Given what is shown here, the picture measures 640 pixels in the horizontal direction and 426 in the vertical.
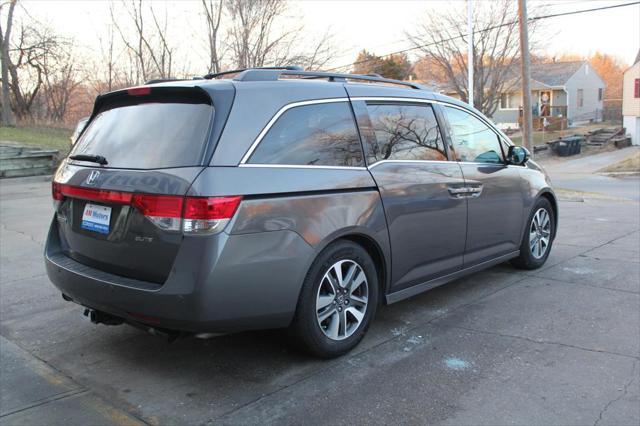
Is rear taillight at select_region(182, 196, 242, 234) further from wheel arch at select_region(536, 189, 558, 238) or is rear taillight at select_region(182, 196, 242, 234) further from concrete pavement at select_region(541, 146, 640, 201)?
concrete pavement at select_region(541, 146, 640, 201)

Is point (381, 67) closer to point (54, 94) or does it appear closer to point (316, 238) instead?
point (54, 94)

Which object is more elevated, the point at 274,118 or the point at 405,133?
the point at 274,118

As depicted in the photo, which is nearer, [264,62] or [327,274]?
[327,274]

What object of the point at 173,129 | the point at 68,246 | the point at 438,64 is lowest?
the point at 68,246

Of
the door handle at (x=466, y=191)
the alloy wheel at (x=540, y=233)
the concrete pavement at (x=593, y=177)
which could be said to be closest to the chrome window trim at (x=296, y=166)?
the door handle at (x=466, y=191)

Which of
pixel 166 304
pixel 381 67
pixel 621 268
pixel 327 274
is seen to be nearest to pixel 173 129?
pixel 166 304

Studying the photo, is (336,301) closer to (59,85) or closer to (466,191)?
(466,191)

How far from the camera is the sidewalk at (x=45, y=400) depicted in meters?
3.04

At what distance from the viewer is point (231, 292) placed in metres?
3.12

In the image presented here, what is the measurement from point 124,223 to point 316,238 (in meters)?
1.15

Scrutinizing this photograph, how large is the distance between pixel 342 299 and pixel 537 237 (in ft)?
10.2

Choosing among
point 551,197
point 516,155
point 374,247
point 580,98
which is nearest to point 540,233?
point 551,197

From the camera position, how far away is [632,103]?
4034 cm

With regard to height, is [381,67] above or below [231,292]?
above
